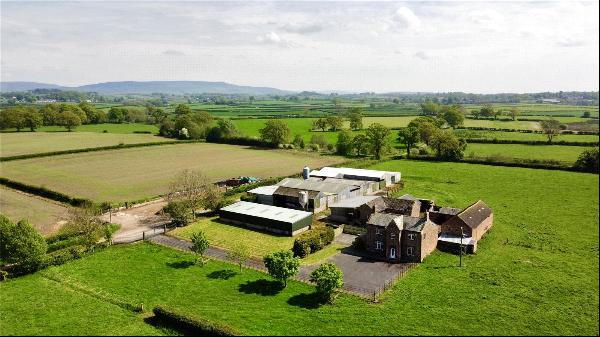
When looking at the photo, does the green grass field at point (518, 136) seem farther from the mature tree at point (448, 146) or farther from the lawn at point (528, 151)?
the mature tree at point (448, 146)

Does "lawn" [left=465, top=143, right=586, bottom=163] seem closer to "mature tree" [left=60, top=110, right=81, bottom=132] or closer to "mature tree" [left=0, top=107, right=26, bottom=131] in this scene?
"mature tree" [left=60, top=110, right=81, bottom=132]

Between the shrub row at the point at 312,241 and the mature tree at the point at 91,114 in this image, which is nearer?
the shrub row at the point at 312,241

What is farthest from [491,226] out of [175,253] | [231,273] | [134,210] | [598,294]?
[134,210]

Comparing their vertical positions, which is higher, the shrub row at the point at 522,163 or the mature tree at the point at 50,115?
the mature tree at the point at 50,115

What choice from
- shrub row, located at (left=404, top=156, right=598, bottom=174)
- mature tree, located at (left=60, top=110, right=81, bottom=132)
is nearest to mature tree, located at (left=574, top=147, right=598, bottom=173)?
shrub row, located at (left=404, top=156, right=598, bottom=174)

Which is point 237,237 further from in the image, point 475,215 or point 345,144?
point 345,144

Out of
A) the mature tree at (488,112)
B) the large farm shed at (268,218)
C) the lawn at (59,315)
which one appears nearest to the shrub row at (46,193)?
the large farm shed at (268,218)
